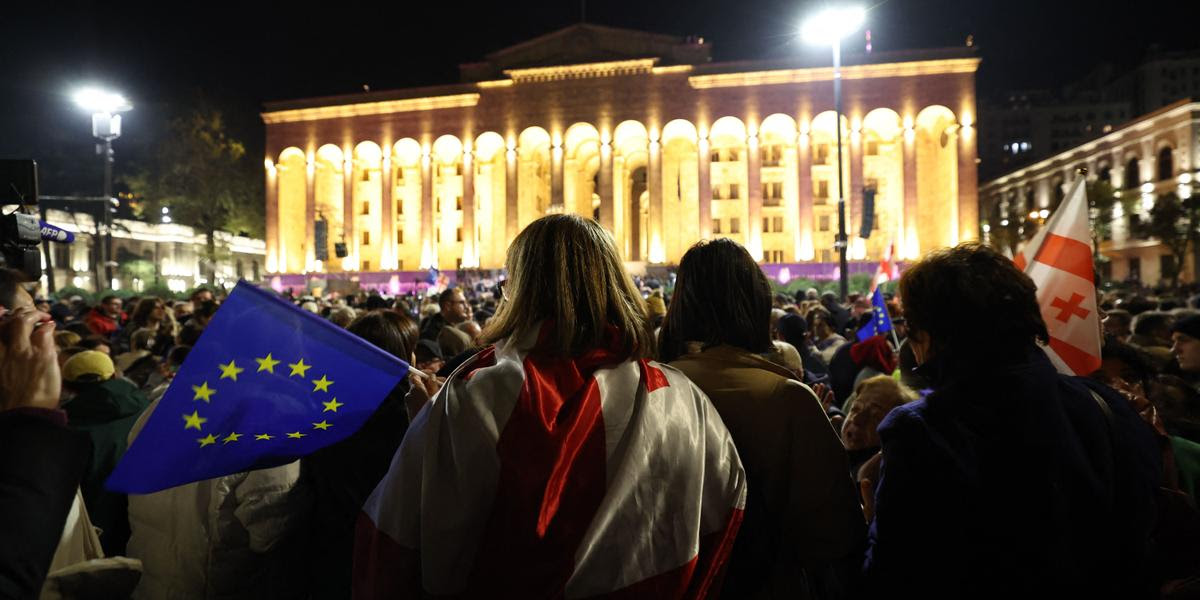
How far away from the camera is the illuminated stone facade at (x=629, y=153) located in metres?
45.2

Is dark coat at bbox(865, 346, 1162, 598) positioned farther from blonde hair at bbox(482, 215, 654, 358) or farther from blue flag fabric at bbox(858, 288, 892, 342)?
blue flag fabric at bbox(858, 288, 892, 342)

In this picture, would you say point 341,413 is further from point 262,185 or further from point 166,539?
point 262,185

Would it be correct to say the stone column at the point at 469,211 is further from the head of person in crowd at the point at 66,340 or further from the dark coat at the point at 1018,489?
the dark coat at the point at 1018,489

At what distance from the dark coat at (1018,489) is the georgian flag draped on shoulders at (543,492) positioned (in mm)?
597

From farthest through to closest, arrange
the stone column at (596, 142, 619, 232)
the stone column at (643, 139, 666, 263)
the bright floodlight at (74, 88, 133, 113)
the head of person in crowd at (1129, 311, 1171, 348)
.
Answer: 1. the stone column at (643, 139, 666, 263)
2. the stone column at (596, 142, 619, 232)
3. the bright floodlight at (74, 88, 133, 113)
4. the head of person in crowd at (1129, 311, 1171, 348)

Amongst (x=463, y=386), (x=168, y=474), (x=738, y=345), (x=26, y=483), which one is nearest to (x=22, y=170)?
(x=168, y=474)

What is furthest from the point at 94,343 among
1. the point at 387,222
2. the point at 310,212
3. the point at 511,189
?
the point at 310,212

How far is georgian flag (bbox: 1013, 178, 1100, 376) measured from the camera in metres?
3.45

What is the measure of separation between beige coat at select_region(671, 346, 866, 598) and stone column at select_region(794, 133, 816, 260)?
4578 centimetres

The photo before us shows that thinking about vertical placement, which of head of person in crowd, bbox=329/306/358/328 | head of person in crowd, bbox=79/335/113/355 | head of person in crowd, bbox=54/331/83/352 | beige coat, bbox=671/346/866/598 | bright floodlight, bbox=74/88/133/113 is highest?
bright floodlight, bbox=74/88/133/113

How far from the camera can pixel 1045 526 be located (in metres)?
1.78

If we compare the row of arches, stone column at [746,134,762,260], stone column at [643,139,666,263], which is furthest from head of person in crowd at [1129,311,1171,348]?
stone column at [643,139,666,263]

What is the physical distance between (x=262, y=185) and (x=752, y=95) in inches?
1522

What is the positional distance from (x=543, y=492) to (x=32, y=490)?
1.23 meters
